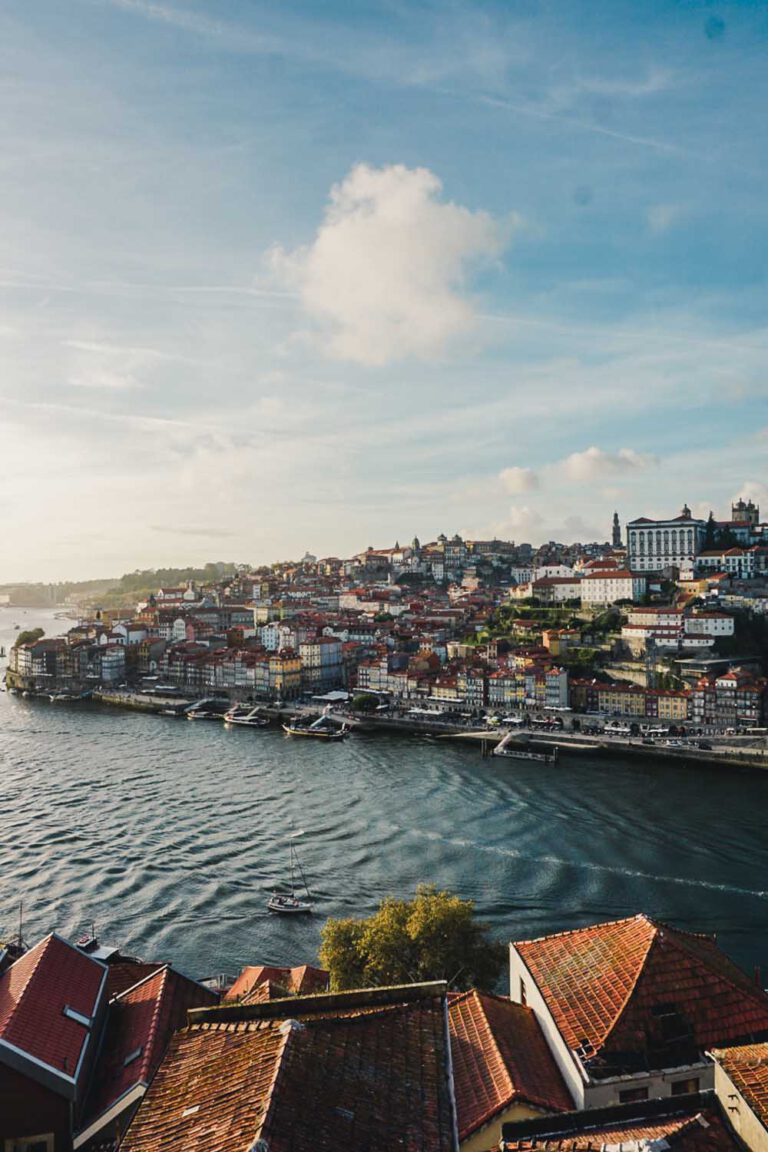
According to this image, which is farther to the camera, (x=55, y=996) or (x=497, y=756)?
(x=497, y=756)

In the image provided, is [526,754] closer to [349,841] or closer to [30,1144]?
[349,841]

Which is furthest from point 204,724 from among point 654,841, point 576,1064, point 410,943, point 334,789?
point 576,1064

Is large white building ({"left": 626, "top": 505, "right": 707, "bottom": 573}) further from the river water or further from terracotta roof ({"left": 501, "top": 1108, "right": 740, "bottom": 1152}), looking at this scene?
terracotta roof ({"left": 501, "top": 1108, "right": 740, "bottom": 1152})

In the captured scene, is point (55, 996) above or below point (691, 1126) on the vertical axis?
below

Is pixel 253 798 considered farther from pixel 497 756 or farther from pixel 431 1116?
pixel 431 1116

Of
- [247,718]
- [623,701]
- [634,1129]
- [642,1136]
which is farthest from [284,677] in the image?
[642,1136]

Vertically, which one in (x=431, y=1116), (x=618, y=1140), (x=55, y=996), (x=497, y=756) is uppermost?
(x=431, y=1116)

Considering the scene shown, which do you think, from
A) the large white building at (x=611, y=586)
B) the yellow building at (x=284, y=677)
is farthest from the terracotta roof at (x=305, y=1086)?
the large white building at (x=611, y=586)
